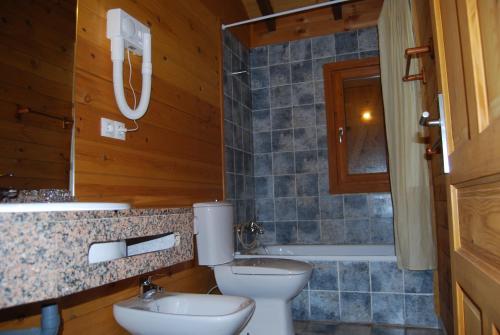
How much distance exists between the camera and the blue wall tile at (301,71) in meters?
3.55

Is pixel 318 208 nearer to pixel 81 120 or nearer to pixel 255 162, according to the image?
pixel 255 162

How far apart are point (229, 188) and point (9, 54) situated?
1879mm

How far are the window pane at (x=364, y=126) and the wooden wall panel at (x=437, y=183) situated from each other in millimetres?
1029

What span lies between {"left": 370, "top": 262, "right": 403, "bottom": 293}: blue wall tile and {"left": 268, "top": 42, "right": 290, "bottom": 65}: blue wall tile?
2.11 metres

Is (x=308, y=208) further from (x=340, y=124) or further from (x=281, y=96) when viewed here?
(x=281, y=96)

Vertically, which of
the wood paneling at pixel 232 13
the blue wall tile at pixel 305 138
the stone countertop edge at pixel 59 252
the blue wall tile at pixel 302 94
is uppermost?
the wood paneling at pixel 232 13

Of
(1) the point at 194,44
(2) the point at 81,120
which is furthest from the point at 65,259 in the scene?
(1) the point at 194,44

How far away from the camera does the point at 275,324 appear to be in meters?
2.21

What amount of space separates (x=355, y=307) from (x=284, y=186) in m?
1.35

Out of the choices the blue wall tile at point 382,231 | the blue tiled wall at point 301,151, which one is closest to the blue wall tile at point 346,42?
the blue tiled wall at point 301,151

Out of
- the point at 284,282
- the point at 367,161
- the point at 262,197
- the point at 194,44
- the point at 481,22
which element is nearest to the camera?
the point at 481,22

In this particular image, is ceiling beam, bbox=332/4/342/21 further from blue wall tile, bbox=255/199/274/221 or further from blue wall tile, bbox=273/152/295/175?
blue wall tile, bbox=255/199/274/221

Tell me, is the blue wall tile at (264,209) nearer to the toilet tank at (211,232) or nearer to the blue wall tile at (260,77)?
the blue wall tile at (260,77)

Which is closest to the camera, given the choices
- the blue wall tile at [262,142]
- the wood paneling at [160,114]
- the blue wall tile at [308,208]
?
the wood paneling at [160,114]
